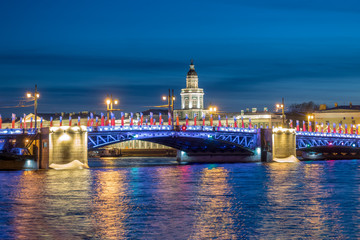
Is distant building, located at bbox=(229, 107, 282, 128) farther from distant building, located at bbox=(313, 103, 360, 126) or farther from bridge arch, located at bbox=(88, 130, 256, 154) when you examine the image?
bridge arch, located at bbox=(88, 130, 256, 154)

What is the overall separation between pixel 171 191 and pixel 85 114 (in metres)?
133

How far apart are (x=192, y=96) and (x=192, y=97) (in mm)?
253

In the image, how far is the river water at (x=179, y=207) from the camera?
107 ft

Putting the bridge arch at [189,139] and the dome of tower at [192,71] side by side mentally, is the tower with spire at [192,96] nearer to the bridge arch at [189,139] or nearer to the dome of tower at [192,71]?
the dome of tower at [192,71]

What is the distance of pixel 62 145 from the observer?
75.8 meters

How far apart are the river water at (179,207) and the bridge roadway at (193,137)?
1522 cm

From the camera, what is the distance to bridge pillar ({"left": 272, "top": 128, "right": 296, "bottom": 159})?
9594cm

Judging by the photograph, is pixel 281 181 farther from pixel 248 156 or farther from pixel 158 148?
pixel 158 148

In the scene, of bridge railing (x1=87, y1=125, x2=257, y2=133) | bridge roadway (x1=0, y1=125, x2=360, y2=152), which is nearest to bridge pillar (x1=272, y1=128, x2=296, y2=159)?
bridge roadway (x1=0, y1=125, x2=360, y2=152)

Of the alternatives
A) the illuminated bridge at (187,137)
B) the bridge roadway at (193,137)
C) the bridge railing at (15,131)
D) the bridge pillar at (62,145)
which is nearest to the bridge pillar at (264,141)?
the bridge roadway at (193,137)

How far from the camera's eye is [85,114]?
182000 millimetres

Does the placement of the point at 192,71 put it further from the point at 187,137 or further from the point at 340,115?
the point at 187,137

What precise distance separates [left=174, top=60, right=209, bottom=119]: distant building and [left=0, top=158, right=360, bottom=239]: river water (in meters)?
116

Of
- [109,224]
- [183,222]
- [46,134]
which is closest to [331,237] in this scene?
[183,222]
